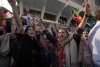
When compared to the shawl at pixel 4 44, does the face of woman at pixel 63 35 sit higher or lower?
higher

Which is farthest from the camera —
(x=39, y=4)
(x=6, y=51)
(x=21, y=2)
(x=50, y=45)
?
(x=39, y=4)

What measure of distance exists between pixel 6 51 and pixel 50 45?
73cm

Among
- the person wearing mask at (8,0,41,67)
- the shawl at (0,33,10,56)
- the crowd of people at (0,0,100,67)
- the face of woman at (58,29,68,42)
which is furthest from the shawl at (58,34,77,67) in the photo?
the shawl at (0,33,10,56)

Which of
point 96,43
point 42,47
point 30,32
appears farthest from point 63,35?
point 96,43

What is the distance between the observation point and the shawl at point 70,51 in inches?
138

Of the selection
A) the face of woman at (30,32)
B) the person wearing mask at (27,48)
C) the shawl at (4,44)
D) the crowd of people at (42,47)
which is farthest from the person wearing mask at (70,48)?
the shawl at (4,44)

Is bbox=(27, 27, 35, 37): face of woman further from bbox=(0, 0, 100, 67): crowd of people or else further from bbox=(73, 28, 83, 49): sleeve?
bbox=(73, 28, 83, 49): sleeve

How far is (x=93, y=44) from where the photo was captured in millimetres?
3064

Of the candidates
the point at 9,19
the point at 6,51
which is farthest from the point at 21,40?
the point at 9,19

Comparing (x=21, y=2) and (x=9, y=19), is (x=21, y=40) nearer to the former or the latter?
(x=9, y=19)

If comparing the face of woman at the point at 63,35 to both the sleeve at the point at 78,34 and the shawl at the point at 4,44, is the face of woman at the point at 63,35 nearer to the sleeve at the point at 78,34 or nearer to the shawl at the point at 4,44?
the sleeve at the point at 78,34

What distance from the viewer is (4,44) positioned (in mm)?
3607

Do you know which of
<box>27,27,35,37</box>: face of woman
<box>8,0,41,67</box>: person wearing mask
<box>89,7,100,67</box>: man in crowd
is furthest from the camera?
<box>27,27,35,37</box>: face of woman

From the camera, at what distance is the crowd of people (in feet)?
11.4
